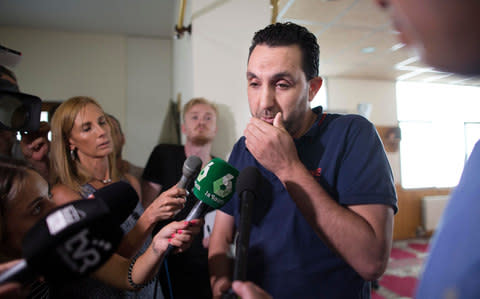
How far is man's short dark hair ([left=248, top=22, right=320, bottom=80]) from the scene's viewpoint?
2.53 ft

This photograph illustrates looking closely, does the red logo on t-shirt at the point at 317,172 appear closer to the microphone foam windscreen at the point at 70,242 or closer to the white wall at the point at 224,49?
the microphone foam windscreen at the point at 70,242

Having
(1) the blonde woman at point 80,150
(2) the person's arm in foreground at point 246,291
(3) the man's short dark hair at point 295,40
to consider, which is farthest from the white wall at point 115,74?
(2) the person's arm in foreground at point 246,291

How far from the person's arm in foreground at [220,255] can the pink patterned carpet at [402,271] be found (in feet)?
7.29

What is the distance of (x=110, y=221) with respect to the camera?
0.44 m

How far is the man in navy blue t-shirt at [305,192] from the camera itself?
0.60 meters

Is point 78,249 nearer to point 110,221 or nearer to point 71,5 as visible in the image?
point 110,221

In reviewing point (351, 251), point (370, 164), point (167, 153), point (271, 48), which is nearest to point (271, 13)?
point (271, 48)

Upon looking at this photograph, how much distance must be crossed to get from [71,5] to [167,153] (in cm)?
275

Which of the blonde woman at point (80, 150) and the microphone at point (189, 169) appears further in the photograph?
the blonde woman at point (80, 150)

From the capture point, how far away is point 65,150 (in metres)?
1.12

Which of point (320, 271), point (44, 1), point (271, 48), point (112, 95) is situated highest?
point (44, 1)

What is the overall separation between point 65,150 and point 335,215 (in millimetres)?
1149

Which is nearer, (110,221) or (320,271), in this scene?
(110,221)

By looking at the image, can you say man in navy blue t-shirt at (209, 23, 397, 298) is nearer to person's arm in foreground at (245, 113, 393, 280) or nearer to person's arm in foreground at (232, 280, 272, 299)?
person's arm in foreground at (245, 113, 393, 280)
